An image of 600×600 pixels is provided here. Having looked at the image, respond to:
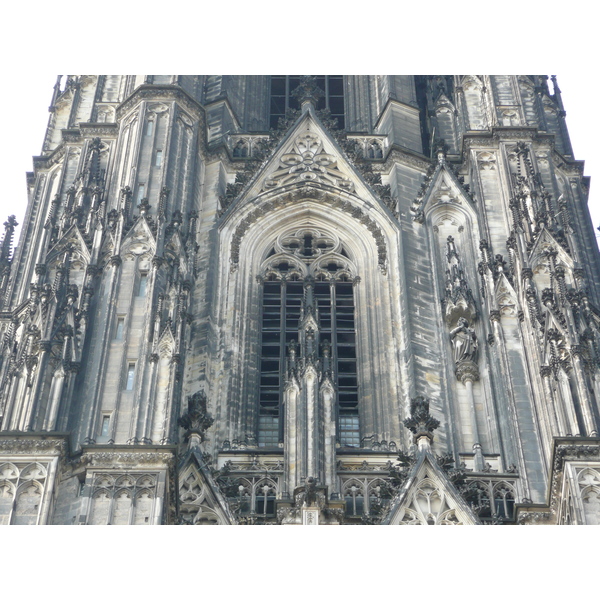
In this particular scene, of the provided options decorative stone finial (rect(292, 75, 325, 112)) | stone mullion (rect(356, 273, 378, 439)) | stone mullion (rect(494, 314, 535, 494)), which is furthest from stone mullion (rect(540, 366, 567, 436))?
decorative stone finial (rect(292, 75, 325, 112))

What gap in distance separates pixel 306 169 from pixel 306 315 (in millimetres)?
6644

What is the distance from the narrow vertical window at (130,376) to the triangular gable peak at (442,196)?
8.77 m

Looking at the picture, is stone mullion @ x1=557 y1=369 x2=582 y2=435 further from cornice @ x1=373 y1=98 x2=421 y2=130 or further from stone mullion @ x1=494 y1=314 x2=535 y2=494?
cornice @ x1=373 y1=98 x2=421 y2=130

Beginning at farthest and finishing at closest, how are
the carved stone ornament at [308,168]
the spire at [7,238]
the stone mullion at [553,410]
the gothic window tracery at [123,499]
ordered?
1. the carved stone ornament at [308,168]
2. the spire at [7,238]
3. the stone mullion at [553,410]
4. the gothic window tracery at [123,499]

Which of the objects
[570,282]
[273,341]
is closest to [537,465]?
[570,282]

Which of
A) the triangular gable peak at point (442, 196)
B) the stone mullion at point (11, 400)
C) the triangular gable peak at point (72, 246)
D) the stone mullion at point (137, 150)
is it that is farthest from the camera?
the triangular gable peak at point (442, 196)

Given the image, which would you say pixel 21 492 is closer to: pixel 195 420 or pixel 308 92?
pixel 195 420

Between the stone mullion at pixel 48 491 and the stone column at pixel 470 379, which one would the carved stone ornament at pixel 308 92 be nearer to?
the stone column at pixel 470 379

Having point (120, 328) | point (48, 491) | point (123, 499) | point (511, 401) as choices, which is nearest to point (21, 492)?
point (48, 491)

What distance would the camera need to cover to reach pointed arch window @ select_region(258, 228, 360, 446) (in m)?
31.0

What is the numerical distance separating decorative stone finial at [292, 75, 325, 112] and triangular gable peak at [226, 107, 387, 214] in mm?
1115

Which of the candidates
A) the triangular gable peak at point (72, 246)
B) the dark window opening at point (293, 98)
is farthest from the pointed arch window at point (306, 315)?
the dark window opening at point (293, 98)

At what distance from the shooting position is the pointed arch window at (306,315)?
30953 millimetres

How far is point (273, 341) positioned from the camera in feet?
108
